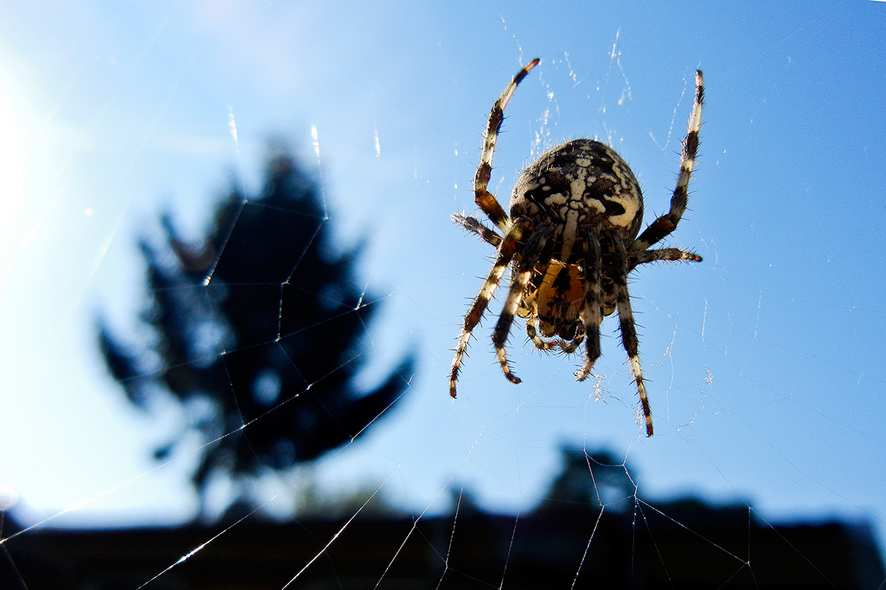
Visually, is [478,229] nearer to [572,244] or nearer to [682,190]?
[572,244]

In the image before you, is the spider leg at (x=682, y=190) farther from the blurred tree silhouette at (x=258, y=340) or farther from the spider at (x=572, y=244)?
the blurred tree silhouette at (x=258, y=340)

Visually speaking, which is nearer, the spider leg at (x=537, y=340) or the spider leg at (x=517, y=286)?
the spider leg at (x=517, y=286)

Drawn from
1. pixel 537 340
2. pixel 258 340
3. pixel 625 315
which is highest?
pixel 625 315

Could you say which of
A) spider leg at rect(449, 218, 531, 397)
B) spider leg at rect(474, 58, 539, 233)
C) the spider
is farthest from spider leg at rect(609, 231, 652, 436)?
spider leg at rect(474, 58, 539, 233)

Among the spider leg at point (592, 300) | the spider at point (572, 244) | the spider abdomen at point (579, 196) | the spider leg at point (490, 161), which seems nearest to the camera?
the spider leg at point (592, 300)

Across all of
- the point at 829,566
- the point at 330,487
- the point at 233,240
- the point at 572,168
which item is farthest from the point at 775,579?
the point at 233,240

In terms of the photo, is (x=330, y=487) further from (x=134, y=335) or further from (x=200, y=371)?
(x=134, y=335)

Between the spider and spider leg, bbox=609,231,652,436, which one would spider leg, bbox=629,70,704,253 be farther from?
spider leg, bbox=609,231,652,436

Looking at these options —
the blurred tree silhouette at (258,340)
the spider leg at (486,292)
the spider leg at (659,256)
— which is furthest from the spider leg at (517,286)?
the blurred tree silhouette at (258,340)

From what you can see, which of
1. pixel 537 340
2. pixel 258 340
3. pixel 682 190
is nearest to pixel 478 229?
pixel 537 340
